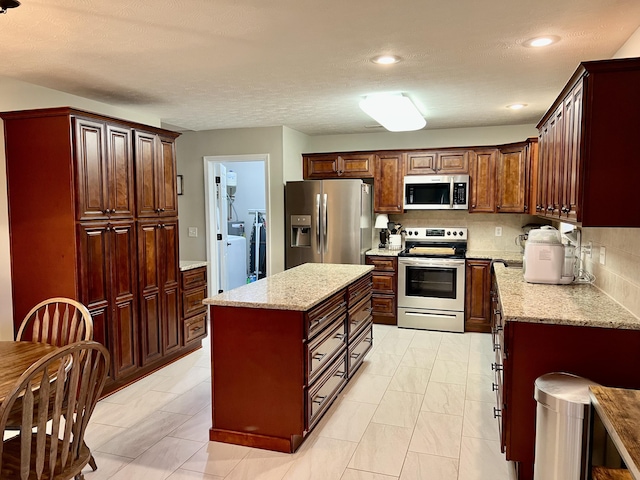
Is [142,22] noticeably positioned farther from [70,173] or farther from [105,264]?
[105,264]

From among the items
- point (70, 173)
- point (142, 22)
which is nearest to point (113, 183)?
point (70, 173)

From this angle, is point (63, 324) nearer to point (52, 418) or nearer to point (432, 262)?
point (52, 418)

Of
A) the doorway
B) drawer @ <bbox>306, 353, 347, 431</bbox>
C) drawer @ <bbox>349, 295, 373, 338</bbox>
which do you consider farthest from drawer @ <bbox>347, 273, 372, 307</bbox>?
the doorway

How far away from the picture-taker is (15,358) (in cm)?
222

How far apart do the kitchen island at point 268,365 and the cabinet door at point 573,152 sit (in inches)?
56.8

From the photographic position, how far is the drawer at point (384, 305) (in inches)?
213

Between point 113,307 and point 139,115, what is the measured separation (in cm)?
210

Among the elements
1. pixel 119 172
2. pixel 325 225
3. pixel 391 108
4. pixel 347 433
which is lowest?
pixel 347 433

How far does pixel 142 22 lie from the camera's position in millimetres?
2332

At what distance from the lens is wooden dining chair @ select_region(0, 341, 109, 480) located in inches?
61.9

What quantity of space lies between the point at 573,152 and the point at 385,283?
3267 millimetres

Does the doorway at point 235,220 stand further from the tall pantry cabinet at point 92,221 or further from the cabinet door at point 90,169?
the cabinet door at point 90,169

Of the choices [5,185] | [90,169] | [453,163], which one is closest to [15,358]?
[90,169]

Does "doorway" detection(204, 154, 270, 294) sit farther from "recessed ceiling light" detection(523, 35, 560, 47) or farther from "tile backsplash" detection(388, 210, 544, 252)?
"recessed ceiling light" detection(523, 35, 560, 47)
